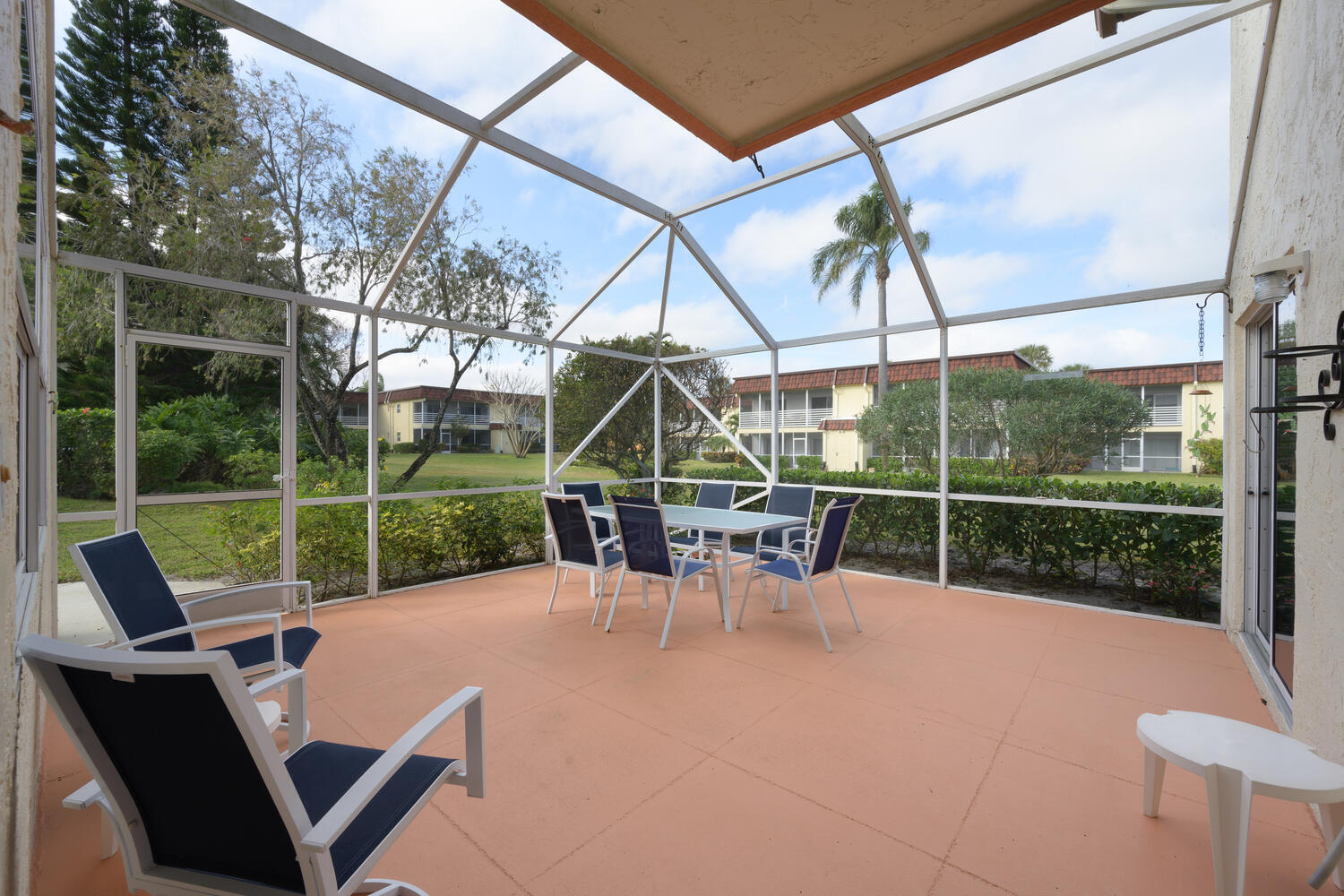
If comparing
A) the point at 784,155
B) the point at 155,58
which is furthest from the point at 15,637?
the point at 155,58

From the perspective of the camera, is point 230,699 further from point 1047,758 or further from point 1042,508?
point 1042,508

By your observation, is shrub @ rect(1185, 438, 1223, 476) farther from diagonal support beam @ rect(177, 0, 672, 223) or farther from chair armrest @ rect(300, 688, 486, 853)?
chair armrest @ rect(300, 688, 486, 853)

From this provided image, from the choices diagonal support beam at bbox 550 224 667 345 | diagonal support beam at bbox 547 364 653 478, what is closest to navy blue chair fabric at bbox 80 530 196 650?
diagonal support beam at bbox 547 364 653 478

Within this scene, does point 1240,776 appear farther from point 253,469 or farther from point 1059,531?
point 253,469

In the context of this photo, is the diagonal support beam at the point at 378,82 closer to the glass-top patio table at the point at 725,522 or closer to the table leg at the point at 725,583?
the glass-top patio table at the point at 725,522

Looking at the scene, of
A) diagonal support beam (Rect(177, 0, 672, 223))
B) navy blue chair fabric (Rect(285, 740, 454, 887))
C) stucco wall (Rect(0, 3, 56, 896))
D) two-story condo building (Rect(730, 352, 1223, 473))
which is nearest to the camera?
stucco wall (Rect(0, 3, 56, 896))

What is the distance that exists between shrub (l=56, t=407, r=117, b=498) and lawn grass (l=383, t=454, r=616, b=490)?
7.27 ft

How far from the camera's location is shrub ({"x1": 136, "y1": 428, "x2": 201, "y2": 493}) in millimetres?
3930

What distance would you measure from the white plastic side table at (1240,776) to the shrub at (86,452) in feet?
19.0

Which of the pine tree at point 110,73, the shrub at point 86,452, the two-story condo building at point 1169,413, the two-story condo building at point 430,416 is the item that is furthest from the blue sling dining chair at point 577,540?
the pine tree at point 110,73

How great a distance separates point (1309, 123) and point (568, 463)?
237 inches

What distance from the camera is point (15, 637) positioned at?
133cm

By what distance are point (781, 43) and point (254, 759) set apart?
2.28 m

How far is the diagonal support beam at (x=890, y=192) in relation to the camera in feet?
12.1
